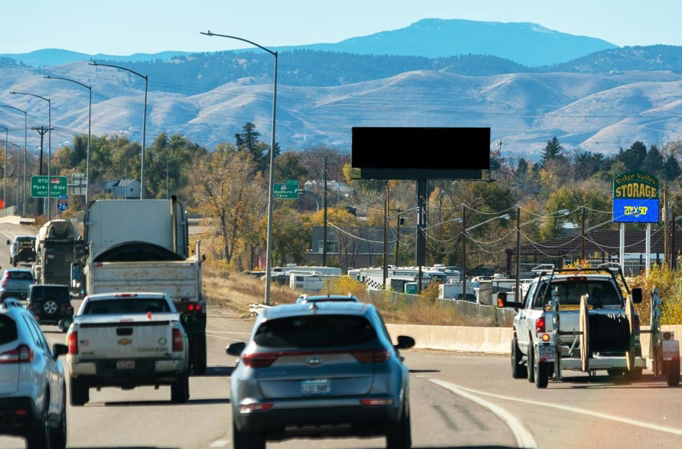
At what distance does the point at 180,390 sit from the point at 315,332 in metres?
8.42

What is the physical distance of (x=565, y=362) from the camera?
74.9 ft

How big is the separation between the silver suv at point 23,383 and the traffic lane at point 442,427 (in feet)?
7.26

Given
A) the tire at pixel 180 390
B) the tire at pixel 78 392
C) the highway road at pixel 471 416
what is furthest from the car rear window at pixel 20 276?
the tire at pixel 180 390

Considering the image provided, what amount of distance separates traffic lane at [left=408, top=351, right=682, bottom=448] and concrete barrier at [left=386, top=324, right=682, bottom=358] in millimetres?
8336

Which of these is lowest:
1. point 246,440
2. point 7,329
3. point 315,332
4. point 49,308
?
point 49,308

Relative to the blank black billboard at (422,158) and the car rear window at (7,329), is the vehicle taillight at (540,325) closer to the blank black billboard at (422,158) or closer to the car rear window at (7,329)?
the car rear window at (7,329)

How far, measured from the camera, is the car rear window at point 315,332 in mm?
13148

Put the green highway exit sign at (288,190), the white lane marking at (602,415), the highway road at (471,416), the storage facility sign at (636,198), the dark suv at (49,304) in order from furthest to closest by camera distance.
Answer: the green highway exit sign at (288,190) < the storage facility sign at (636,198) < the dark suv at (49,304) < the white lane marking at (602,415) < the highway road at (471,416)

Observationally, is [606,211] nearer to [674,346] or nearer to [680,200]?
[680,200]

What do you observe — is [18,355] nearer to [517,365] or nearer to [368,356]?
[368,356]

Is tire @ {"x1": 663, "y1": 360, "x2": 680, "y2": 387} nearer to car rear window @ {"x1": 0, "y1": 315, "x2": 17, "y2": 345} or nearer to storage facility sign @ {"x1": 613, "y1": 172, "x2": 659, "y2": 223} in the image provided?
car rear window @ {"x1": 0, "y1": 315, "x2": 17, "y2": 345}

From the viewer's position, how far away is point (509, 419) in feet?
58.3

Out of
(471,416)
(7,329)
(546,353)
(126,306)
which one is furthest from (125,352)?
(546,353)

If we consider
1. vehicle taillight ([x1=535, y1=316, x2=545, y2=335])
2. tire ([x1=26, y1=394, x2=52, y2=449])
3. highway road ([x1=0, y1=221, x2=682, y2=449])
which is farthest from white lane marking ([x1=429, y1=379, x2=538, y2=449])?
tire ([x1=26, y1=394, x2=52, y2=449])
